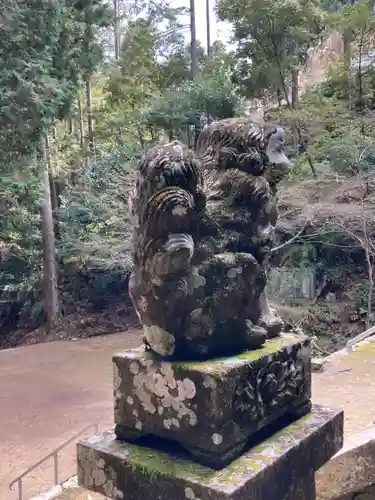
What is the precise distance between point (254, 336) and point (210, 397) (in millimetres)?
317

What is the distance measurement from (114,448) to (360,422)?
300 cm

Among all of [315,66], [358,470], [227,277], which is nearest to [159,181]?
[227,277]

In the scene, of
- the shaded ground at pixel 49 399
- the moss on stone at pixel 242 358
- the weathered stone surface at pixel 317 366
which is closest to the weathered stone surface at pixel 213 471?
the moss on stone at pixel 242 358

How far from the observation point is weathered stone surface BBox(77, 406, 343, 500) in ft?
4.74

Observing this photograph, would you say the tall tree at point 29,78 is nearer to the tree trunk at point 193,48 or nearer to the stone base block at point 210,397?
the tree trunk at point 193,48

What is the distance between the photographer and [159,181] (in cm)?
147

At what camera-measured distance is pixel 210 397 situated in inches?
58.4

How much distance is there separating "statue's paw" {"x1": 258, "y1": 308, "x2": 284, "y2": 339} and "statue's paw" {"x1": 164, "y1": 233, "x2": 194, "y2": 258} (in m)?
0.48

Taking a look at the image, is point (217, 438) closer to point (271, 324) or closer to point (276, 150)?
point (271, 324)

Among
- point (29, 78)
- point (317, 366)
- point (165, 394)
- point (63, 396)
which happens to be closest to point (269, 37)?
point (29, 78)

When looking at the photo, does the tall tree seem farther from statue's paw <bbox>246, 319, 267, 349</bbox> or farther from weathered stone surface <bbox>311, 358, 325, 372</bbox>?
statue's paw <bbox>246, 319, 267, 349</bbox>

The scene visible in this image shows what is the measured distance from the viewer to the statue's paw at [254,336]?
172 cm

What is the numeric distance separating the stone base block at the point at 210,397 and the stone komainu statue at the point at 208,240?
7cm

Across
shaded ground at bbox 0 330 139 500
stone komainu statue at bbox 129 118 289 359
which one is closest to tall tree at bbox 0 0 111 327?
shaded ground at bbox 0 330 139 500
